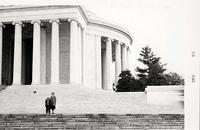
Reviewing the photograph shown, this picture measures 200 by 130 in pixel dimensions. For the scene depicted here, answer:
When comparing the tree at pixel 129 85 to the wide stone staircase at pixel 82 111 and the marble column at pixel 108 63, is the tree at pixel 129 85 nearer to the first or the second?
the wide stone staircase at pixel 82 111

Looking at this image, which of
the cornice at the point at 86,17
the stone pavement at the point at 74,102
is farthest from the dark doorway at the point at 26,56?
the stone pavement at the point at 74,102

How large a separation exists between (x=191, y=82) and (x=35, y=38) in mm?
51494

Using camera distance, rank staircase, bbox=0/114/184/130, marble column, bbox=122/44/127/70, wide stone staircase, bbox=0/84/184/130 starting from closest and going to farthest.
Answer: staircase, bbox=0/114/184/130 < wide stone staircase, bbox=0/84/184/130 < marble column, bbox=122/44/127/70

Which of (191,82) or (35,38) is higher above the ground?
(35,38)

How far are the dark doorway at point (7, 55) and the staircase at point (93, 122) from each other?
131 feet

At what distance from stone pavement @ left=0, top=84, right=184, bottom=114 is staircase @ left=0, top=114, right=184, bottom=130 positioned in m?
8.57

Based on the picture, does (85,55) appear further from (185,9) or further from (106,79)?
(185,9)

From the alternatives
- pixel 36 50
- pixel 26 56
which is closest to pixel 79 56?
pixel 36 50

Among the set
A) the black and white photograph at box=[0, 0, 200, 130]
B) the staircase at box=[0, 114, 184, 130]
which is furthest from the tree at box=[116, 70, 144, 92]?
the staircase at box=[0, 114, 184, 130]

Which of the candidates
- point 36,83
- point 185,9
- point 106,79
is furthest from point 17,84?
point 185,9

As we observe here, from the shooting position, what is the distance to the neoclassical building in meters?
58.7

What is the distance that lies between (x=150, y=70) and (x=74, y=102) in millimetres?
23347

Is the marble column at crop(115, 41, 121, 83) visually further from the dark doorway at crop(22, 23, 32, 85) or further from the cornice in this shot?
the dark doorway at crop(22, 23, 32, 85)

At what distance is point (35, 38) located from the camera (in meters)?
59.5
